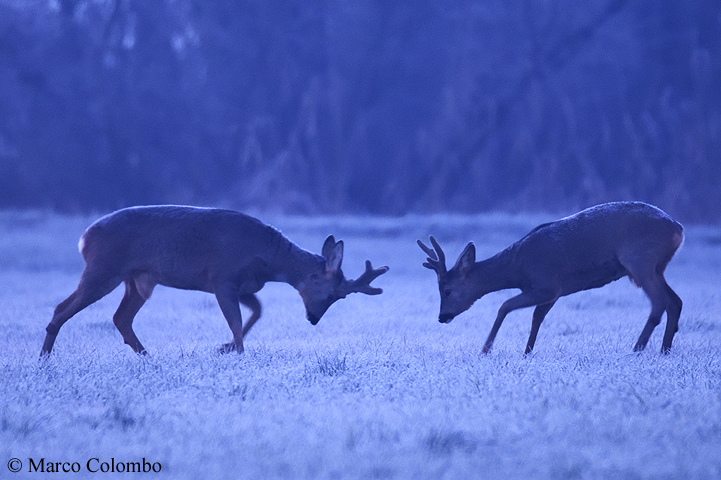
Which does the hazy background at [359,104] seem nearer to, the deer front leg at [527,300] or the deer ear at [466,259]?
the deer ear at [466,259]

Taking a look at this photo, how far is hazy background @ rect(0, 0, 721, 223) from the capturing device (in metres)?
31.3

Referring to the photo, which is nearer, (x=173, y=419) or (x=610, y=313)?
(x=173, y=419)

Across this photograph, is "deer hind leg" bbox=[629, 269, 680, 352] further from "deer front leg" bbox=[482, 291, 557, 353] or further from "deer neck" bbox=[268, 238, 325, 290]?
"deer neck" bbox=[268, 238, 325, 290]

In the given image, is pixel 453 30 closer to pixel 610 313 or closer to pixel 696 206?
pixel 696 206

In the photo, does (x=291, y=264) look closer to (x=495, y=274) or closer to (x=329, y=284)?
(x=329, y=284)

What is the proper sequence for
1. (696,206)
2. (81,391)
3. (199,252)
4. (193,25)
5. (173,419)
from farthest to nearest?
1. (193,25)
2. (696,206)
3. (199,252)
4. (81,391)
5. (173,419)

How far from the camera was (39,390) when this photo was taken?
693cm

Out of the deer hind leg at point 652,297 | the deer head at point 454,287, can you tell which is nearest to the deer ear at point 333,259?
the deer head at point 454,287

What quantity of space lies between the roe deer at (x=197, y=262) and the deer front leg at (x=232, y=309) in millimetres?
10

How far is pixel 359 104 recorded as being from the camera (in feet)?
110

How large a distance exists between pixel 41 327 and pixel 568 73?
23.7m

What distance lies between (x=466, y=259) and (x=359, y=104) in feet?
78.3

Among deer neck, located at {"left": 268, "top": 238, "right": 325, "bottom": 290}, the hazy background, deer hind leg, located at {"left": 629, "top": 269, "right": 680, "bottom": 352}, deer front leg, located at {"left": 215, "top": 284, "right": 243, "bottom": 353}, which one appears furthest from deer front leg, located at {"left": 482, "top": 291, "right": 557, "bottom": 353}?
the hazy background

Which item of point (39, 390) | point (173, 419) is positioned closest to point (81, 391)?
point (39, 390)
